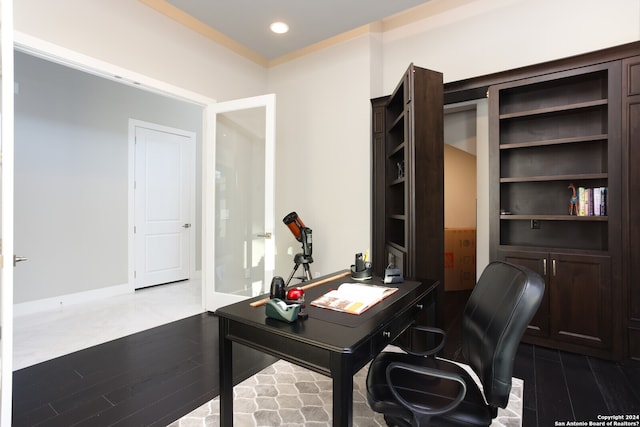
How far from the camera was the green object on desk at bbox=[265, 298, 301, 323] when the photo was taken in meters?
1.28

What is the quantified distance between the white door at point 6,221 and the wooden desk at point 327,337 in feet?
3.73

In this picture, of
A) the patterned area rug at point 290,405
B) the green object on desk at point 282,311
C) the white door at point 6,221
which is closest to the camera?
the green object on desk at point 282,311

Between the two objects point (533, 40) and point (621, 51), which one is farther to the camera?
point (533, 40)

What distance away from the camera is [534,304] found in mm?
1103

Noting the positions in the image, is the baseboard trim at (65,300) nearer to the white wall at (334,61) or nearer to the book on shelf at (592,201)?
the white wall at (334,61)

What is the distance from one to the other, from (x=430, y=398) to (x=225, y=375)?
88 centimetres

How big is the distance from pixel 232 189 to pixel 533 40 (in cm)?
327

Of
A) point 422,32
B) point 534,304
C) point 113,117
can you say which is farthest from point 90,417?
point 422,32

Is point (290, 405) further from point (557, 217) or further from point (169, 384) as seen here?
point (557, 217)

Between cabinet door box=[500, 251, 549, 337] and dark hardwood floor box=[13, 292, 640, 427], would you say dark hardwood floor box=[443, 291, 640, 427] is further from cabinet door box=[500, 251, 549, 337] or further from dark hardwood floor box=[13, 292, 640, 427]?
cabinet door box=[500, 251, 549, 337]

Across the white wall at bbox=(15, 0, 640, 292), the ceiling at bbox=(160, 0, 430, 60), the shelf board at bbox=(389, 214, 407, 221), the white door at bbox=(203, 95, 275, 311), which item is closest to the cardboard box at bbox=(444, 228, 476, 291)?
the white wall at bbox=(15, 0, 640, 292)

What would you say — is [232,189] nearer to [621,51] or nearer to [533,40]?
[533,40]

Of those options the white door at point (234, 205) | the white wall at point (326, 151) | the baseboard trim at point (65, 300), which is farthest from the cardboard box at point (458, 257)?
the baseboard trim at point (65, 300)

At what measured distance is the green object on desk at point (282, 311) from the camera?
4.20 feet
